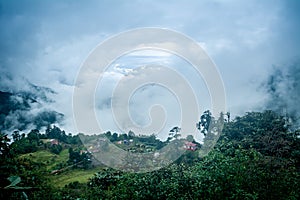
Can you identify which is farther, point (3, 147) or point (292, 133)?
point (292, 133)

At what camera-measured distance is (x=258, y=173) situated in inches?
248

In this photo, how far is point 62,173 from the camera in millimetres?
12719

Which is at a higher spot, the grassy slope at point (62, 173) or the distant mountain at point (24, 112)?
the distant mountain at point (24, 112)

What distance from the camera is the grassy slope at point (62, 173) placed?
11254 millimetres

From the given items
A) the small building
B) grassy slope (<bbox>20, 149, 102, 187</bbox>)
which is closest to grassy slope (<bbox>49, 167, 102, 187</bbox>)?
grassy slope (<bbox>20, 149, 102, 187</bbox>)

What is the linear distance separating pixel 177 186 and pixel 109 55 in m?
4.11

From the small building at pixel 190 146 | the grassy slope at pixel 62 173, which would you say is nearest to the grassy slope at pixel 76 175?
the grassy slope at pixel 62 173

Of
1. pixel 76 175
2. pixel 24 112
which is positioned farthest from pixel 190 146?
pixel 24 112

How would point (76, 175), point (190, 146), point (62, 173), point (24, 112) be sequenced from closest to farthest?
point (190, 146), point (76, 175), point (62, 173), point (24, 112)

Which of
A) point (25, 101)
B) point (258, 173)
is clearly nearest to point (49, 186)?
Result: point (258, 173)

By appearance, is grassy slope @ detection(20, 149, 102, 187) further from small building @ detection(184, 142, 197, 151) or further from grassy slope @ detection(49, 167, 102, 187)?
small building @ detection(184, 142, 197, 151)

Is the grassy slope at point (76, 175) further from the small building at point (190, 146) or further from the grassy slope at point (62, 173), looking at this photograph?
the small building at point (190, 146)

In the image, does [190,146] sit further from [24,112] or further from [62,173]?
[24,112]

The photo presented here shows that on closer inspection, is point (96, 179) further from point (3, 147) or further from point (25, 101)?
point (25, 101)
